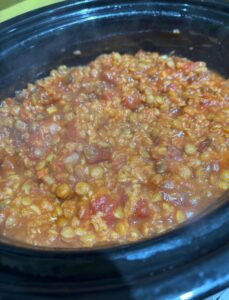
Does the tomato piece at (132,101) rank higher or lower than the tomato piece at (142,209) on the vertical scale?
higher

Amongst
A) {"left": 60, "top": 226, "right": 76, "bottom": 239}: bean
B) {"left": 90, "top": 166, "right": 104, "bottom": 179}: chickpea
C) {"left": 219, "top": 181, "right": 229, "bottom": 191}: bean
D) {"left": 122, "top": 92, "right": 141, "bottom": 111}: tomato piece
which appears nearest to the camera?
{"left": 60, "top": 226, "right": 76, "bottom": 239}: bean

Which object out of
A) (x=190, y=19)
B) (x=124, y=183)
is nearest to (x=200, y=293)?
(x=124, y=183)

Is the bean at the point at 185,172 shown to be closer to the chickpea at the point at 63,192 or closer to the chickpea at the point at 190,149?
the chickpea at the point at 190,149

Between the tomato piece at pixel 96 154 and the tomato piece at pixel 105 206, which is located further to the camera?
the tomato piece at pixel 96 154

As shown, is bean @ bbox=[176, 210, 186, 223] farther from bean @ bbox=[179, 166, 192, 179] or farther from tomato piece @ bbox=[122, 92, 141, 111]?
tomato piece @ bbox=[122, 92, 141, 111]

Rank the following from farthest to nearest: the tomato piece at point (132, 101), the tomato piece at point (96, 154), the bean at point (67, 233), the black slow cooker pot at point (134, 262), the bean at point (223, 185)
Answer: the tomato piece at point (132, 101) < the tomato piece at point (96, 154) < the bean at point (223, 185) < the bean at point (67, 233) < the black slow cooker pot at point (134, 262)

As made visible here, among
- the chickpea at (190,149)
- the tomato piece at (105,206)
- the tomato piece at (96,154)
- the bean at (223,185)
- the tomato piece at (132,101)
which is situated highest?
the tomato piece at (132,101)

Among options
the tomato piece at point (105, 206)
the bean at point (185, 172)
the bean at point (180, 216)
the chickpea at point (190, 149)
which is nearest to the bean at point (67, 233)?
the tomato piece at point (105, 206)

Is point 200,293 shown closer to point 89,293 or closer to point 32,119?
point 89,293

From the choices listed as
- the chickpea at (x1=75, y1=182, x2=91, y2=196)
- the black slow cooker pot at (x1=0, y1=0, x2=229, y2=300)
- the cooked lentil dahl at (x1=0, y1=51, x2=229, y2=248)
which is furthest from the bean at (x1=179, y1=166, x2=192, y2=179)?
the chickpea at (x1=75, y1=182, x2=91, y2=196)
